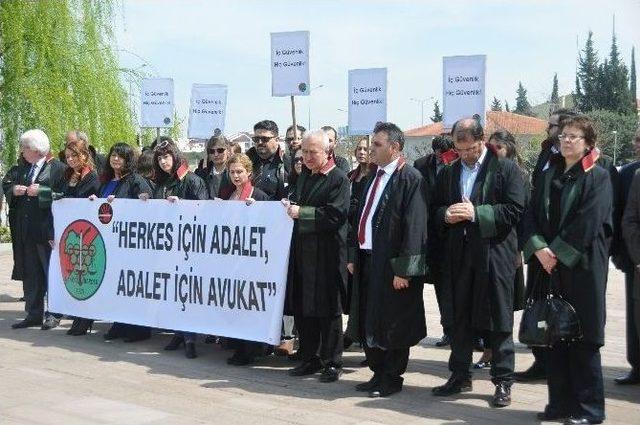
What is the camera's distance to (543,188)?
6254mm

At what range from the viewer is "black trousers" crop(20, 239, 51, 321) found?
10.4 meters

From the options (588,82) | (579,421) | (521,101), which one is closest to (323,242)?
(579,421)

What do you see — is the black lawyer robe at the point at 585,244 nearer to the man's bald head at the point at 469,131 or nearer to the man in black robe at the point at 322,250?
the man's bald head at the point at 469,131

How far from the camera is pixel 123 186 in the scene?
9.66 metres

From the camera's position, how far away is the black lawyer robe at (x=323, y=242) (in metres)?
7.59

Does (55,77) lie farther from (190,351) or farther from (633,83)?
(633,83)

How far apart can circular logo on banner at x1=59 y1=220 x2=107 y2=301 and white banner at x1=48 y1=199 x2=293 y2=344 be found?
0.03ft

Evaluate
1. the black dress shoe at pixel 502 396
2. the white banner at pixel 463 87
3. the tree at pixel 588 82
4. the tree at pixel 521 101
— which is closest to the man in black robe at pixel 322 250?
the black dress shoe at pixel 502 396

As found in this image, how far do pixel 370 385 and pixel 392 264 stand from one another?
0.98 metres

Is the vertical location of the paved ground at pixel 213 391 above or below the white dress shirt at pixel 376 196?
below

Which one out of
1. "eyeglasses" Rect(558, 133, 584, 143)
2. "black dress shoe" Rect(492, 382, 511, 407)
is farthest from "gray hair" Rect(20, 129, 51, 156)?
"eyeglasses" Rect(558, 133, 584, 143)

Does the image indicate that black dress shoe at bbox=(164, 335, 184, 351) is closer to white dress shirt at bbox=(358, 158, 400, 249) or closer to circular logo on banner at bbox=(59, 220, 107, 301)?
circular logo on banner at bbox=(59, 220, 107, 301)

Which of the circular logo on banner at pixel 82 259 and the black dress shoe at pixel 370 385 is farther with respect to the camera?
the circular logo on banner at pixel 82 259

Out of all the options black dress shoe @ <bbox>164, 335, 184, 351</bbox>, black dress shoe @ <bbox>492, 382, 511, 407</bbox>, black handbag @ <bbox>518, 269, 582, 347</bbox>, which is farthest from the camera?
black dress shoe @ <bbox>164, 335, 184, 351</bbox>
